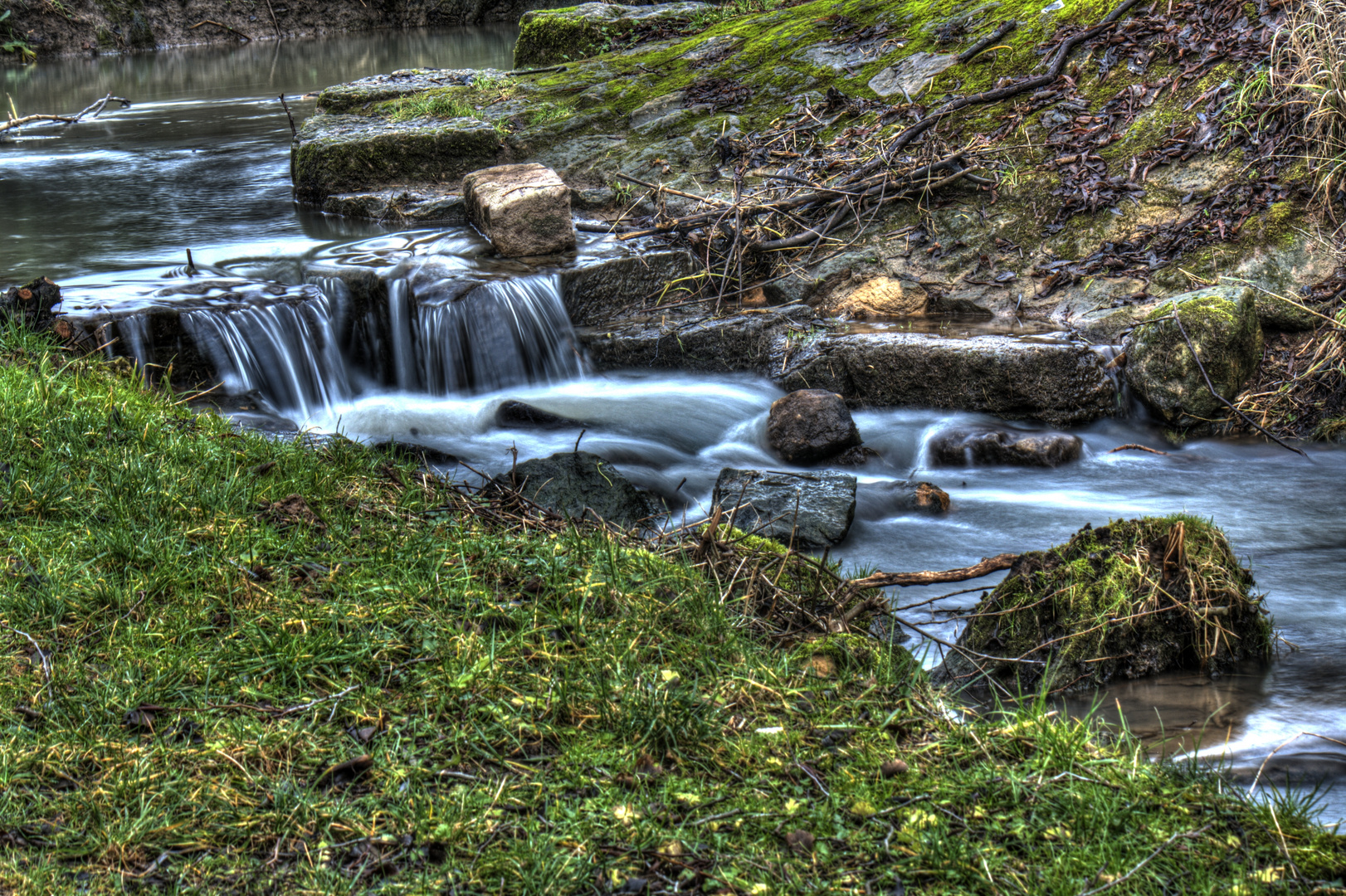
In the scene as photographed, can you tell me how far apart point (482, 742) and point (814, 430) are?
3.74 m

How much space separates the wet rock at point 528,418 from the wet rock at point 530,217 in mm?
1908

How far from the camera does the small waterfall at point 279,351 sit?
6.59 metres

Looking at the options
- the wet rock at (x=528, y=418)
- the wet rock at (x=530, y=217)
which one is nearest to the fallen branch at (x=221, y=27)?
the wet rock at (x=530, y=217)

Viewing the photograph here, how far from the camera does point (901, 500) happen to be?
546cm

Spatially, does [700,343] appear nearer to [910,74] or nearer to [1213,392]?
[1213,392]

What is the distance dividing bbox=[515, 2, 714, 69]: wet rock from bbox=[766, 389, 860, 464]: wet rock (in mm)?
8935

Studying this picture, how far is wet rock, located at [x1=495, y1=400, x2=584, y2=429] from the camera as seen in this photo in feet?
21.4

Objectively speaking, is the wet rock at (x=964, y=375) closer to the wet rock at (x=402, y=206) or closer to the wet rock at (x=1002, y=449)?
the wet rock at (x=1002, y=449)

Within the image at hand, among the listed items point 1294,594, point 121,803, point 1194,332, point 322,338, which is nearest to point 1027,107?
point 1194,332

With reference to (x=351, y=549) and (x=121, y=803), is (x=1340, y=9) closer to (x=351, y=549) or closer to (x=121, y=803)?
(x=351, y=549)

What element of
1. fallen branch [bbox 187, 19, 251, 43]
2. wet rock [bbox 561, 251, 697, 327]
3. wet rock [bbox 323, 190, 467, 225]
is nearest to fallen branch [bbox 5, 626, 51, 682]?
wet rock [bbox 561, 251, 697, 327]

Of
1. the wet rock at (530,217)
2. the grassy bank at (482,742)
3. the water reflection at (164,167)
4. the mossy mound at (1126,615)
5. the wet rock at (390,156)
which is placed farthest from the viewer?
the wet rock at (390,156)

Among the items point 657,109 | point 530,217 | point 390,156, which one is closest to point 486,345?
point 530,217

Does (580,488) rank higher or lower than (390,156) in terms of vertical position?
lower
